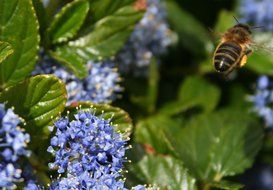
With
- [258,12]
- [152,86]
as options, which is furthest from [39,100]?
[258,12]

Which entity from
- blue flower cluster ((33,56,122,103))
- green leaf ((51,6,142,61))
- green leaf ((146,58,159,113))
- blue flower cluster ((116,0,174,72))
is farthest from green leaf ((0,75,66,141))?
green leaf ((146,58,159,113))

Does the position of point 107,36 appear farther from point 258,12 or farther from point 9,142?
point 258,12

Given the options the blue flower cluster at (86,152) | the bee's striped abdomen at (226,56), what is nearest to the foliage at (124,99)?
the blue flower cluster at (86,152)

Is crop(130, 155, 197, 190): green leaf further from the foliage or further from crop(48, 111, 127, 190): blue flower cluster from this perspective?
crop(48, 111, 127, 190): blue flower cluster

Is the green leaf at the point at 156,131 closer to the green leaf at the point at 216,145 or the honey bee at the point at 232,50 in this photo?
the green leaf at the point at 216,145

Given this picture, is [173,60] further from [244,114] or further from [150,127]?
[150,127]

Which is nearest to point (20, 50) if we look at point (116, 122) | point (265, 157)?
point (116, 122)
